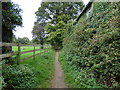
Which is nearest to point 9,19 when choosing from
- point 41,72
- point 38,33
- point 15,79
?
point 15,79

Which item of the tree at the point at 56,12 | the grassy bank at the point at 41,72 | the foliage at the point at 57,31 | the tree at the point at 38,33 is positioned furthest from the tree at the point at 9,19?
the tree at the point at 38,33

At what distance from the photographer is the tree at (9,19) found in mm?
4059

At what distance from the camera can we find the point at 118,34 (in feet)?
9.95

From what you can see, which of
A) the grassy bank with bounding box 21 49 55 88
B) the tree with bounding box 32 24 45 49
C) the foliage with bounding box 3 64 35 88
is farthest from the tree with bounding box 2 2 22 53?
the tree with bounding box 32 24 45 49

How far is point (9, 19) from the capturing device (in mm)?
4266

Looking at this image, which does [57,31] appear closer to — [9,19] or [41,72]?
[9,19]

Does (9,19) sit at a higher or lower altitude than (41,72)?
higher

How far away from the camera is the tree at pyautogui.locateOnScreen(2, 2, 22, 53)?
406cm

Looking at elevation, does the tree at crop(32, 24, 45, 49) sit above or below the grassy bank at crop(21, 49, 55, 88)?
above

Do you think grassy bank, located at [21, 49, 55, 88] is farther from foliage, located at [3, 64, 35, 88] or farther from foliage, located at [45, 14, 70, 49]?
foliage, located at [45, 14, 70, 49]

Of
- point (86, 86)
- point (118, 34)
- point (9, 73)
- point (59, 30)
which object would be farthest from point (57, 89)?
point (59, 30)

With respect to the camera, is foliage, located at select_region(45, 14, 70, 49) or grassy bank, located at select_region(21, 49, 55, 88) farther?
foliage, located at select_region(45, 14, 70, 49)

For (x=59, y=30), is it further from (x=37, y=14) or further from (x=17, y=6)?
(x=17, y=6)

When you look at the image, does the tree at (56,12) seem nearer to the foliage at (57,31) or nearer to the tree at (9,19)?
the foliage at (57,31)
